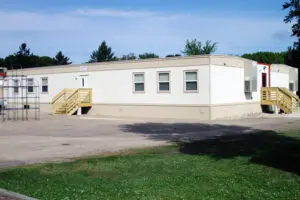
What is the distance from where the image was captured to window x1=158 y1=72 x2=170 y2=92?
A: 25.1 metres

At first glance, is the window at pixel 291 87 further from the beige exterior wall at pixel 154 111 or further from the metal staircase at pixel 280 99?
the beige exterior wall at pixel 154 111

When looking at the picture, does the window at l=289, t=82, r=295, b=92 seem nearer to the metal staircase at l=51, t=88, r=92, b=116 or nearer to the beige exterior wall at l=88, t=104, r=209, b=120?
the beige exterior wall at l=88, t=104, r=209, b=120

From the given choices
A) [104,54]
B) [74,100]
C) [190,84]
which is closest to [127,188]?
[190,84]

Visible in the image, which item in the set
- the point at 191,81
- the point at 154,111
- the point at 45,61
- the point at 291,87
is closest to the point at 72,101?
the point at 154,111

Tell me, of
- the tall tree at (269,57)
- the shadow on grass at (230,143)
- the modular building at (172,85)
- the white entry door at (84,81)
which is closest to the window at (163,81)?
the modular building at (172,85)

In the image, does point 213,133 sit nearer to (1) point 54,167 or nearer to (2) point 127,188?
(1) point 54,167

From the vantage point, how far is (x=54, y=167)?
9.30 m

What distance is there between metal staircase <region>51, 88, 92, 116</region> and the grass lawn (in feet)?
56.0

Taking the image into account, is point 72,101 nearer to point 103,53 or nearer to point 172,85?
point 172,85

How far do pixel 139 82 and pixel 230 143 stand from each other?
45.3ft

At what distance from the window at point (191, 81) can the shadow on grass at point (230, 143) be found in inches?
195

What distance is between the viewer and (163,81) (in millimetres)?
25328

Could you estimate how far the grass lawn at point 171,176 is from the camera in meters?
6.82

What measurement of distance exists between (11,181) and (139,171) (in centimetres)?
265
